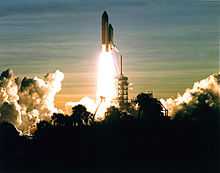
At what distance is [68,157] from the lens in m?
50.7

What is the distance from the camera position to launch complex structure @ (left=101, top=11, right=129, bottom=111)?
49131 mm

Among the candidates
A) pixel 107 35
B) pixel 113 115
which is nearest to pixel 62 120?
pixel 113 115

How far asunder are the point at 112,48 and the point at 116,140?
7.13m

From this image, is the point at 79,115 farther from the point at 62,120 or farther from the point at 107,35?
the point at 107,35

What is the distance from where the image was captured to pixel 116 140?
2018 inches

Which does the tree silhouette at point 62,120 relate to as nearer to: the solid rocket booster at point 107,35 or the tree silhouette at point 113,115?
the tree silhouette at point 113,115

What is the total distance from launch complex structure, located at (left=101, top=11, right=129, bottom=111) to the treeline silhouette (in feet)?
2.48

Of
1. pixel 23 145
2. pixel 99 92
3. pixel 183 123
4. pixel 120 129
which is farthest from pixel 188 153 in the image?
pixel 23 145

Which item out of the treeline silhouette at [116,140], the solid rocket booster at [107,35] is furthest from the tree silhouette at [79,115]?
the solid rocket booster at [107,35]

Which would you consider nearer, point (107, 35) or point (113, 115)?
point (107, 35)

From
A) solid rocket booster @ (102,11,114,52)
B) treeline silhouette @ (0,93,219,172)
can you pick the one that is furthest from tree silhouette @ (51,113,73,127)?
solid rocket booster @ (102,11,114,52)

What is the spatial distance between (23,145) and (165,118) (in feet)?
36.3

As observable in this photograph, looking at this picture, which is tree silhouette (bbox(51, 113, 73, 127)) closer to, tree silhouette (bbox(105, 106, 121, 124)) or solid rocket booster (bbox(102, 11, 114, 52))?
tree silhouette (bbox(105, 106, 121, 124))

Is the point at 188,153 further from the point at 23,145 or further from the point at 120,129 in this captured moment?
the point at 23,145
